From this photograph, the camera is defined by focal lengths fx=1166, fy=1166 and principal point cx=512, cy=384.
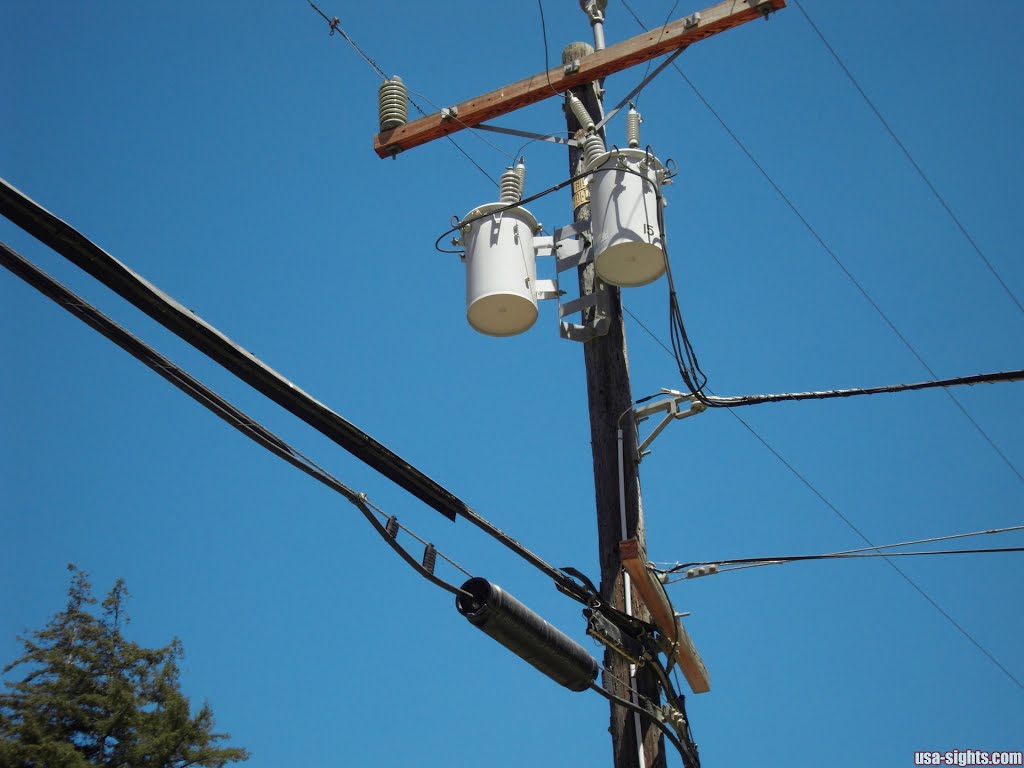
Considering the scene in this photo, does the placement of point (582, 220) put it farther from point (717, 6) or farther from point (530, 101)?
point (717, 6)

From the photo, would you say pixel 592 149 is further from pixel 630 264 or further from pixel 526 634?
pixel 526 634

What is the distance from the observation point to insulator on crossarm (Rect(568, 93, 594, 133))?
→ 7.23 metres

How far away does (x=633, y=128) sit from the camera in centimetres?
666

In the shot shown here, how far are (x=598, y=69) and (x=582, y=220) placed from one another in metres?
1.16

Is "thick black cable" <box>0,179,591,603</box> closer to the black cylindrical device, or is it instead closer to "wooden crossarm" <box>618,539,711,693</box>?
the black cylindrical device

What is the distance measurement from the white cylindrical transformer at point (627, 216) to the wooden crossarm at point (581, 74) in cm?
120

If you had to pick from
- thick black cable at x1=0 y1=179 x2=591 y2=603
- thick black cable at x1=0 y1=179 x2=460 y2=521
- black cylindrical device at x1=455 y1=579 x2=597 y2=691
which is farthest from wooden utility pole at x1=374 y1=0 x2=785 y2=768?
thick black cable at x1=0 y1=179 x2=460 y2=521

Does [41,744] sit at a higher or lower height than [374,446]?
higher

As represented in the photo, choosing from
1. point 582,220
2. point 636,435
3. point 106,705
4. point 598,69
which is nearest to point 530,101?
point 598,69

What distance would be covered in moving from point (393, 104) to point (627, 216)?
2.52 m

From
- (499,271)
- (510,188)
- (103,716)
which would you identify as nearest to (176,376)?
(499,271)

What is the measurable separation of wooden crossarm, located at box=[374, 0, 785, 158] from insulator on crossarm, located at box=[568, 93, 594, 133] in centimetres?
21

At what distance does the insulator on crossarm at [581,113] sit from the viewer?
7.23 meters

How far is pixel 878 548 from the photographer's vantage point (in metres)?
7.03
